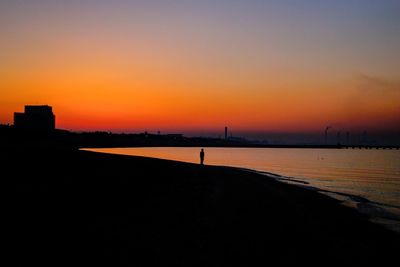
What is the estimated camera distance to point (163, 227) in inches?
653

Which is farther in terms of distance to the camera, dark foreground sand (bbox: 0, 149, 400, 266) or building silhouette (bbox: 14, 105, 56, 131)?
building silhouette (bbox: 14, 105, 56, 131)

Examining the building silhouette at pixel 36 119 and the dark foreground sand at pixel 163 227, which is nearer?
the dark foreground sand at pixel 163 227

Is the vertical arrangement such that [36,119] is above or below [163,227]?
above

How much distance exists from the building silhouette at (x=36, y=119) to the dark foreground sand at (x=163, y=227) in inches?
5439

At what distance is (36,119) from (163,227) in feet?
512

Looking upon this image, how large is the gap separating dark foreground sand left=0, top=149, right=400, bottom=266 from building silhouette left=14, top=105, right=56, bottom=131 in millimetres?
138160

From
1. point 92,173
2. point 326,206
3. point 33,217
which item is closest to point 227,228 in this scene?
point 33,217

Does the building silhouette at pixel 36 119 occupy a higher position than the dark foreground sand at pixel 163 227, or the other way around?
the building silhouette at pixel 36 119

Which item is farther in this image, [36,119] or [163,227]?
[36,119]

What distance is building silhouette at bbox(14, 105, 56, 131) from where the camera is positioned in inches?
6102

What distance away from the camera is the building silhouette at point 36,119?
509ft

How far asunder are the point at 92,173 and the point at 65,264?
1890cm

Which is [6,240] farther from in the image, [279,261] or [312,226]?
[312,226]

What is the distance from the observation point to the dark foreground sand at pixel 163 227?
1243 centimetres
